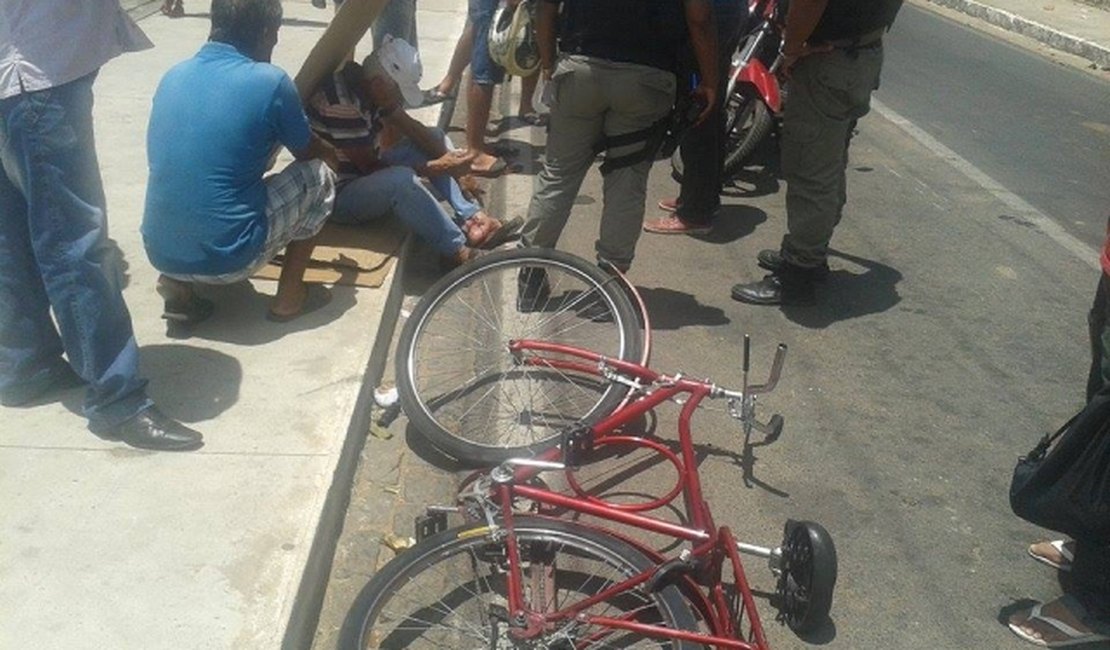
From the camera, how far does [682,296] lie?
556 centimetres

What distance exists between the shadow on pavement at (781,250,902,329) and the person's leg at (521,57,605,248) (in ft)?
4.20

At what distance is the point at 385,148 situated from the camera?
5.48 m

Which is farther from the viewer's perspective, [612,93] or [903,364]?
[903,364]

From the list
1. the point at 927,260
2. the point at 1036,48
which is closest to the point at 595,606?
the point at 927,260

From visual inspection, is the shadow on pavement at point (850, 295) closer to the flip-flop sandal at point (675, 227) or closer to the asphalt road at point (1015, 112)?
the flip-flop sandal at point (675, 227)

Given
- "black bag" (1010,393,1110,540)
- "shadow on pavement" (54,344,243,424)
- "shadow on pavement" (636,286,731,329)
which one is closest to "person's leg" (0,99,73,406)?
"shadow on pavement" (54,344,243,424)

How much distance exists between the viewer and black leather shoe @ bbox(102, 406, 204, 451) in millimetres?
3588

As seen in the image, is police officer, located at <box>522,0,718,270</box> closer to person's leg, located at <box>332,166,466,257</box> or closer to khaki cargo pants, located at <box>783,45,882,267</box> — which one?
person's leg, located at <box>332,166,466,257</box>

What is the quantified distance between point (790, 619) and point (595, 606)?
0.60 m

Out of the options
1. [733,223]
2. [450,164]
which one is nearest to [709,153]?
[733,223]

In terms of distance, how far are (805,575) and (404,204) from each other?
2692mm

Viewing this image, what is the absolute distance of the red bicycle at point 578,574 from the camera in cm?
281

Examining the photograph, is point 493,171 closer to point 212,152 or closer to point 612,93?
point 612,93

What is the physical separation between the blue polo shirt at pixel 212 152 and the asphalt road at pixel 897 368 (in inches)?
37.3
